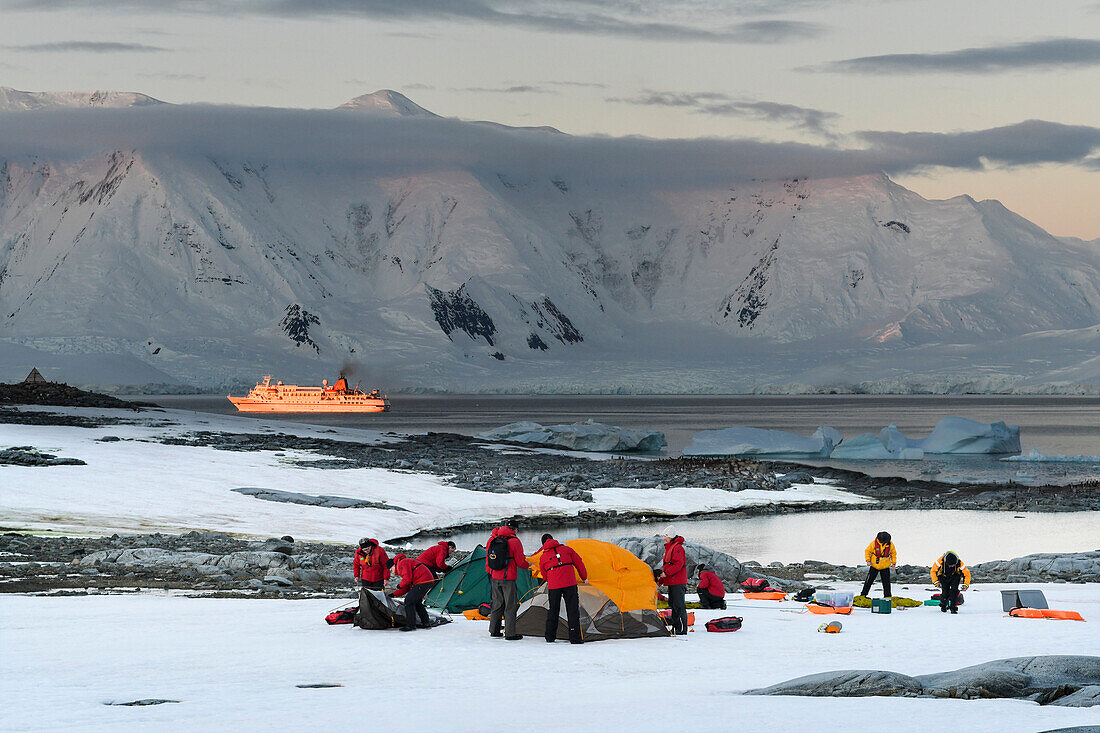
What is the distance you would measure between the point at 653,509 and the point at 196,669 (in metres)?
33.1

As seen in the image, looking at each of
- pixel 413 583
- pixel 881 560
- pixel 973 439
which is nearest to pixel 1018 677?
pixel 413 583

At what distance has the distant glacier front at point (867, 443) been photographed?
8156cm

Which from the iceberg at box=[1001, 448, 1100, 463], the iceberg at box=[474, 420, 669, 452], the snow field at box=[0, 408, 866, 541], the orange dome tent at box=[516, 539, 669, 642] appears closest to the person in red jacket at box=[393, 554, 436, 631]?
the orange dome tent at box=[516, 539, 669, 642]

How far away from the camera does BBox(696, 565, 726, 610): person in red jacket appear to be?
20.7m

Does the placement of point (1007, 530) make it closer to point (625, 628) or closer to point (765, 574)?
point (765, 574)

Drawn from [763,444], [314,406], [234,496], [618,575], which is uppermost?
[314,406]

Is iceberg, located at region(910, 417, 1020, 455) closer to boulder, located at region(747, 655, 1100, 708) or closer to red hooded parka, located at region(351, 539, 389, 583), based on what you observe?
red hooded parka, located at region(351, 539, 389, 583)

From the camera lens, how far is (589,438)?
279 ft

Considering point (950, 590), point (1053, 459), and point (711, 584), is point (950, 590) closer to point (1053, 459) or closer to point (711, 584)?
point (711, 584)

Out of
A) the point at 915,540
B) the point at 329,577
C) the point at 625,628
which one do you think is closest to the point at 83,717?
the point at 625,628

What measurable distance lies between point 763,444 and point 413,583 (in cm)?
6683

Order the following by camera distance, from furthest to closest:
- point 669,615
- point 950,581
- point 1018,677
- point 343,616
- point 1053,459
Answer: point 1053,459 < point 950,581 < point 669,615 < point 343,616 < point 1018,677

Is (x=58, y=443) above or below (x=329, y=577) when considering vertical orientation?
above

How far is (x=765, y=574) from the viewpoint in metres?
27.4
